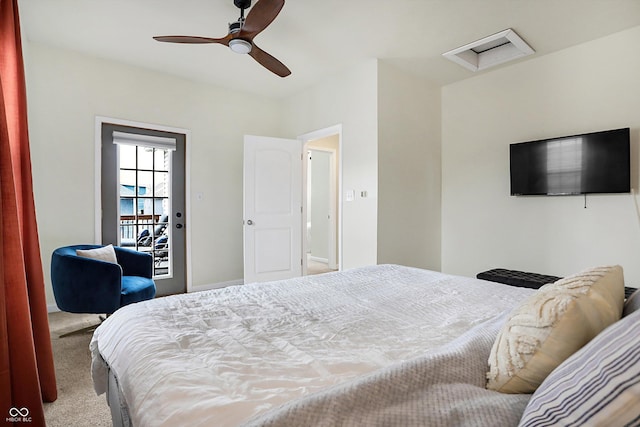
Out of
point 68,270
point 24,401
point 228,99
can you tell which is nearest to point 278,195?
point 228,99

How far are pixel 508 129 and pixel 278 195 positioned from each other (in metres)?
2.87

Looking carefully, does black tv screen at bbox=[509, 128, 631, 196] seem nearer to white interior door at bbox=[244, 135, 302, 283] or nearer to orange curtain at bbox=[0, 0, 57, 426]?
white interior door at bbox=[244, 135, 302, 283]

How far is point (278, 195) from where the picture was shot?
439cm

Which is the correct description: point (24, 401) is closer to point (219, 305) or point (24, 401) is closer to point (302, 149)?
point (219, 305)

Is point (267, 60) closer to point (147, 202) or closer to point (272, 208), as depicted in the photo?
point (272, 208)

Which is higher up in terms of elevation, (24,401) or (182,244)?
(182,244)

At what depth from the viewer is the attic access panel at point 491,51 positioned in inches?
123

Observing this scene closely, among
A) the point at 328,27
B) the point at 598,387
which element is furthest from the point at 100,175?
the point at 598,387

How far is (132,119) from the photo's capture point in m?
3.84

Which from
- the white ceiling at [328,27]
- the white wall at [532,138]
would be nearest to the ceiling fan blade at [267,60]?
the white ceiling at [328,27]

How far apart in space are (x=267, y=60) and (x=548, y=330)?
2.84 meters

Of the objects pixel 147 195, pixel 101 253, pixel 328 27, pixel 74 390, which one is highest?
pixel 328 27

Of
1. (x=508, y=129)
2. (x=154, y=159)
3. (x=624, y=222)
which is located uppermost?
(x=508, y=129)

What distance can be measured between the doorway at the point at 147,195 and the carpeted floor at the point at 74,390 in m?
1.22
